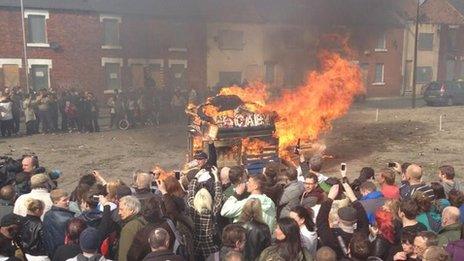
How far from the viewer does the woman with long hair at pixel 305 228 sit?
15.5 ft

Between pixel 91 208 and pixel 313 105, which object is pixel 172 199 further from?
pixel 313 105

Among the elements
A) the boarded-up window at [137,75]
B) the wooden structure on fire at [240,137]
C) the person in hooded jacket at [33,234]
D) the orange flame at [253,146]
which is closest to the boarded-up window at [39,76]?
the boarded-up window at [137,75]

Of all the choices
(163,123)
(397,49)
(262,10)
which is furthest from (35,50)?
(397,49)

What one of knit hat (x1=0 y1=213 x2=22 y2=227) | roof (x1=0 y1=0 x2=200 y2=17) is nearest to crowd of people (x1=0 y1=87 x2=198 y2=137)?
roof (x1=0 y1=0 x2=200 y2=17)

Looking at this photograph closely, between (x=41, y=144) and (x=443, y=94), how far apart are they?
2319 centimetres

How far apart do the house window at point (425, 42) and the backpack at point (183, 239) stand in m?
40.4

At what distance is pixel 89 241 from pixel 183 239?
1.18 metres

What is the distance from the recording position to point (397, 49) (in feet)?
128

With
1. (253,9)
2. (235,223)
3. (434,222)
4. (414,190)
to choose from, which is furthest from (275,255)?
(253,9)

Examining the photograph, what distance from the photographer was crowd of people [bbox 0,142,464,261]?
4.34m

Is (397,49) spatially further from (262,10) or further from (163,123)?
(163,123)

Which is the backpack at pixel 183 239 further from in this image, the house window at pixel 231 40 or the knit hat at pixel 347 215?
the house window at pixel 231 40

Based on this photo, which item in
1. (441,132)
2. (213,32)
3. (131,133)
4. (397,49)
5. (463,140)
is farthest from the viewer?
(397,49)

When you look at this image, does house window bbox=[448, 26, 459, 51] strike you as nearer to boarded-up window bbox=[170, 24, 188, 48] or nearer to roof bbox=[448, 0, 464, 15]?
roof bbox=[448, 0, 464, 15]
